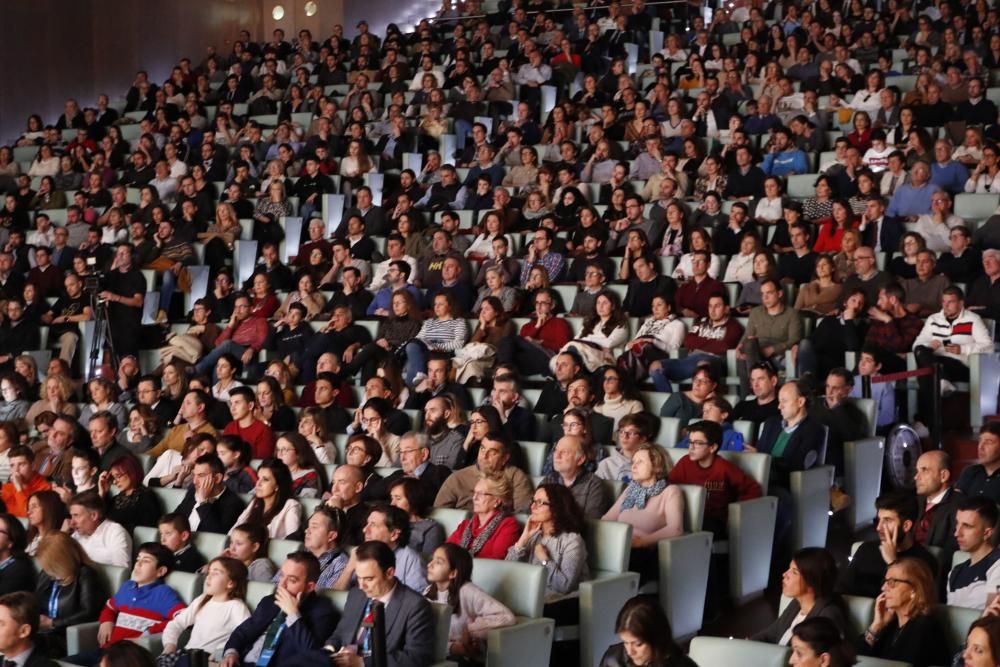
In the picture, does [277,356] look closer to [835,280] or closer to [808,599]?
[835,280]

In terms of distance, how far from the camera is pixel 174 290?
31.7ft

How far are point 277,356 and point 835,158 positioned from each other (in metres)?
3.60

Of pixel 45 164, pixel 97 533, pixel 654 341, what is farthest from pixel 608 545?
pixel 45 164

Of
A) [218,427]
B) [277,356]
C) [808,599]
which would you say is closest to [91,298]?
[277,356]

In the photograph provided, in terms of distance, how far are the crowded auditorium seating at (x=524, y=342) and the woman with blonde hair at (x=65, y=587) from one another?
0.01m

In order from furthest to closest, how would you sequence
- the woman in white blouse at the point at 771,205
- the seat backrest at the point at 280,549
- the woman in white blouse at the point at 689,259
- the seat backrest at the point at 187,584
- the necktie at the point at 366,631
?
the woman in white blouse at the point at 771,205, the woman in white blouse at the point at 689,259, the seat backrest at the point at 280,549, the seat backrest at the point at 187,584, the necktie at the point at 366,631

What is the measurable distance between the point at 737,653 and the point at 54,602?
2511mm

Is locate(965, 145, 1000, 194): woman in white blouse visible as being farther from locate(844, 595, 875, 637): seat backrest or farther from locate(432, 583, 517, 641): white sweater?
locate(432, 583, 517, 641): white sweater

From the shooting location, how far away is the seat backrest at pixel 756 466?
5.45 meters

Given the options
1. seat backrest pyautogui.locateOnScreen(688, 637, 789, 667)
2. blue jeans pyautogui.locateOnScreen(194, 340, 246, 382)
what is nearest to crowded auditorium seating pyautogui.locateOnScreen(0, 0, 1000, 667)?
seat backrest pyautogui.locateOnScreen(688, 637, 789, 667)

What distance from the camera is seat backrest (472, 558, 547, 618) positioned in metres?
4.45

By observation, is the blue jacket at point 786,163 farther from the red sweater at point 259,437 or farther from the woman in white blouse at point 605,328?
the red sweater at point 259,437

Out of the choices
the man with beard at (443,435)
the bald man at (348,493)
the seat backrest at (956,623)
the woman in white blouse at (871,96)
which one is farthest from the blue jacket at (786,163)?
the seat backrest at (956,623)

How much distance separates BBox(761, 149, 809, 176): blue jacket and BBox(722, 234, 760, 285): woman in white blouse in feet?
4.16
